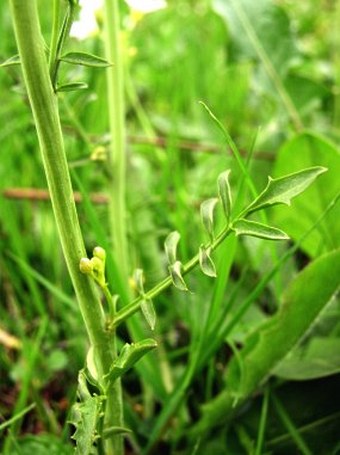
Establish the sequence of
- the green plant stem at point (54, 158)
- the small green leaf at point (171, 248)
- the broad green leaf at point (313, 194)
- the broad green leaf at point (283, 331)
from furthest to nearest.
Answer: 1. the broad green leaf at point (313, 194)
2. the broad green leaf at point (283, 331)
3. the small green leaf at point (171, 248)
4. the green plant stem at point (54, 158)

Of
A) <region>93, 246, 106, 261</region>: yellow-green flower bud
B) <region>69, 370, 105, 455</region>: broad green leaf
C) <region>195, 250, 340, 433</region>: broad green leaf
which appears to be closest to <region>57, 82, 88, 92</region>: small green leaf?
<region>93, 246, 106, 261</region>: yellow-green flower bud

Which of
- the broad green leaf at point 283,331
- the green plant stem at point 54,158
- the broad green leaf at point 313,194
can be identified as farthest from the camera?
the broad green leaf at point 313,194

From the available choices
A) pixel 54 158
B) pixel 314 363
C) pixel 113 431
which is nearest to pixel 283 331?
pixel 314 363

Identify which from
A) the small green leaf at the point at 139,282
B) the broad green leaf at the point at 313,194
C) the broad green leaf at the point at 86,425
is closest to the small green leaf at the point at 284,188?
the small green leaf at the point at 139,282

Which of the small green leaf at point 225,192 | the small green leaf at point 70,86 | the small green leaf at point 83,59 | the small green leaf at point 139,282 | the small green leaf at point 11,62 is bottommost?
the small green leaf at point 139,282

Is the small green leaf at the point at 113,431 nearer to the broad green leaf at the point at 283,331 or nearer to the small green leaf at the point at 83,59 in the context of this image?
the broad green leaf at the point at 283,331

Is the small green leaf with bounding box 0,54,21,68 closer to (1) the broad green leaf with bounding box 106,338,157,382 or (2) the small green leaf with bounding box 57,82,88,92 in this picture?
(2) the small green leaf with bounding box 57,82,88,92
